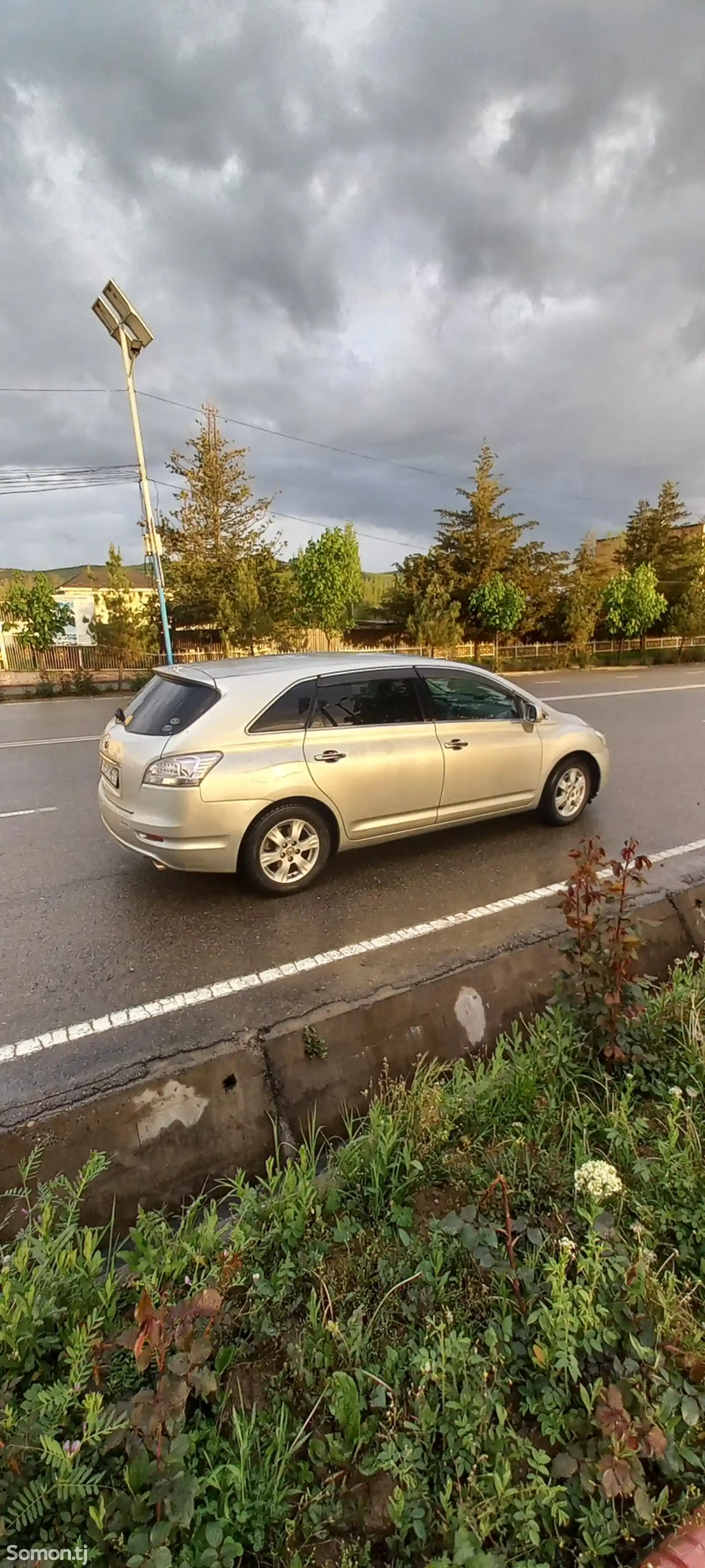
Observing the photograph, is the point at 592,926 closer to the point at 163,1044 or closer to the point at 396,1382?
the point at 396,1382

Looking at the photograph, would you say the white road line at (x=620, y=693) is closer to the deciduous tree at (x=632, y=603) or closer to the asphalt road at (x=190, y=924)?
the asphalt road at (x=190, y=924)

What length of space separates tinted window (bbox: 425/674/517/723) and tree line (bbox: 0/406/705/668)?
19.5m

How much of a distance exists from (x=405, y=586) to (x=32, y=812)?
32033 mm

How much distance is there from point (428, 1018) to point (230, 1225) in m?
1.18

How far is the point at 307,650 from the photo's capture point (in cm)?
2791

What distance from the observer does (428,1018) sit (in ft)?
9.87

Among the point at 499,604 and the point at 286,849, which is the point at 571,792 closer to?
the point at 286,849

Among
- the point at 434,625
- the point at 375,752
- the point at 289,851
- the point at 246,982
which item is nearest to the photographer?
the point at 246,982

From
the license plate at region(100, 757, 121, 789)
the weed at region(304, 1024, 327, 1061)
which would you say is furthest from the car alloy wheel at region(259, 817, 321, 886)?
the weed at region(304, 1024, 327, 1061)

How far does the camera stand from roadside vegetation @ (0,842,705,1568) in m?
1.37

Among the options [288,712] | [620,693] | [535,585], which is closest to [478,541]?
[535,585]

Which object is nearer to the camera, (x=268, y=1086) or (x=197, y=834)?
A: (x=268, y=1086)

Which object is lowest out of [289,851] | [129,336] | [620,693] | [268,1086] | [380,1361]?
[380,1361]

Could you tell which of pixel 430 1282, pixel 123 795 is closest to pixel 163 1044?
pixel 430 1282
